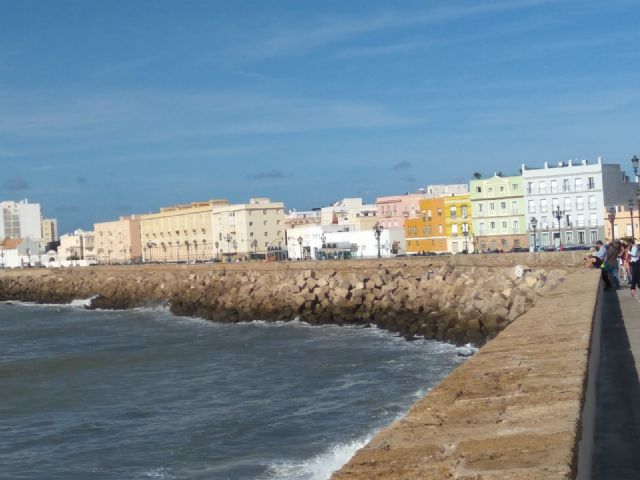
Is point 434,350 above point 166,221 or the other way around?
the other way around

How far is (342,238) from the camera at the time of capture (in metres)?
80.4

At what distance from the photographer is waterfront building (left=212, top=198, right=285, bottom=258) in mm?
90625

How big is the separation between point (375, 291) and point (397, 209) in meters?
51.8

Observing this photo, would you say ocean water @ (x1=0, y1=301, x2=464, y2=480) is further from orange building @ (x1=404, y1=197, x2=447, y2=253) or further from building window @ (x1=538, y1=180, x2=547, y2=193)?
orange building @ (x1=404, y1=197, x2=447, y2=253)

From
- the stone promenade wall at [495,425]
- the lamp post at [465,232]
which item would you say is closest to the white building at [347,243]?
the lamp post at [465,232]

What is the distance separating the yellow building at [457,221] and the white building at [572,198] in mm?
4959

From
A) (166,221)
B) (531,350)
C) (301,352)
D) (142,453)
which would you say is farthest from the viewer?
(166,221)

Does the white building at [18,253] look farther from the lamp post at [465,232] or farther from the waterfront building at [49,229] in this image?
the lamp post at [465,232]

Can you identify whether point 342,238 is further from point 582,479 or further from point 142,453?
point 582,479

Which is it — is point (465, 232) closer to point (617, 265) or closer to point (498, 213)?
point (498, 213)

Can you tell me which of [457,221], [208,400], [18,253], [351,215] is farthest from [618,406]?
[18,253]

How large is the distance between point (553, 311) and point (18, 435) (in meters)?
8.21

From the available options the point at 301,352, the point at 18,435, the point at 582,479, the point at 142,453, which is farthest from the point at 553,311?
the point at 301,352

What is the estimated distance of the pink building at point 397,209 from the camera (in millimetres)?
82688
